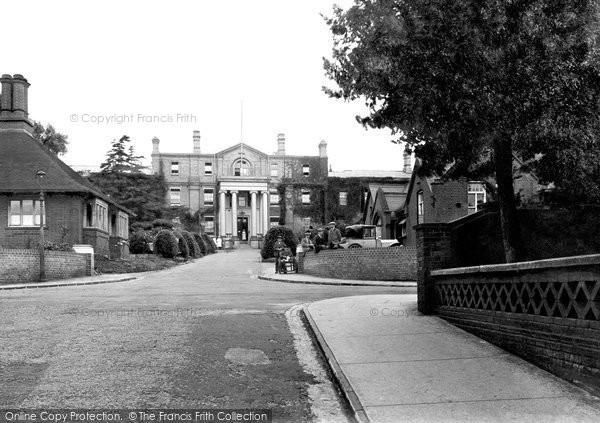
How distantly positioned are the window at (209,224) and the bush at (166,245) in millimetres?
35106

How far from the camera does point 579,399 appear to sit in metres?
5.97

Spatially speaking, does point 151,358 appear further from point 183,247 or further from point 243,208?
point 243,208

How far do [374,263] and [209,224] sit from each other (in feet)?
183

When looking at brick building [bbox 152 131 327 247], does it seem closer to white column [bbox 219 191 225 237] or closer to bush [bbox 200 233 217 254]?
white column [bbox 219 191 225 237]

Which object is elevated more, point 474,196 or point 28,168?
point 28,168

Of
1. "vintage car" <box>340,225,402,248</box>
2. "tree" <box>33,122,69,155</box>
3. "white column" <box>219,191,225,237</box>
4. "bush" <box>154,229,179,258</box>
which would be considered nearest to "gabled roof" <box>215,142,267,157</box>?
"white column" <box>219,191,225,237</box>

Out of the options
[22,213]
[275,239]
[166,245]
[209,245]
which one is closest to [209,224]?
[209,245]

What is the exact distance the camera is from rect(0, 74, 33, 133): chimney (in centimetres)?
3772

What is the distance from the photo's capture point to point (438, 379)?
6840 millimetres

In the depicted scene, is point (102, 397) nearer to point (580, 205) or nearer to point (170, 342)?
point (170, 342)

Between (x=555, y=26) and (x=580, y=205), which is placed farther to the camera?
(x=580, y=205)

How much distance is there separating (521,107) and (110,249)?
35.7m

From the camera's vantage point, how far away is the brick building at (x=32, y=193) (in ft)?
111

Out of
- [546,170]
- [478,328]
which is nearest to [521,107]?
[546,170]
